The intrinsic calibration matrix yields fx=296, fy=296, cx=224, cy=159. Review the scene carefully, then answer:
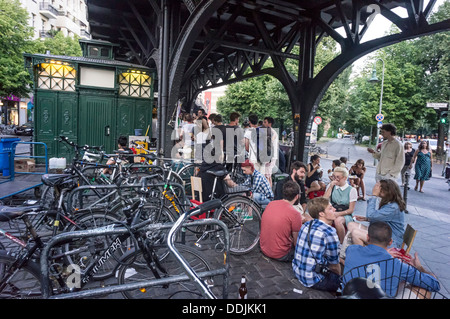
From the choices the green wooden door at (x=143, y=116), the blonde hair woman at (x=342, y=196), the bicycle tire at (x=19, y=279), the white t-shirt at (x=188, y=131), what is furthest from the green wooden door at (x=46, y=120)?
the blonde hair woman at (x=342, y=196)

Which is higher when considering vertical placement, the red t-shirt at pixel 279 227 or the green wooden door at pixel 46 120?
the green wooden door at pixel 46 120

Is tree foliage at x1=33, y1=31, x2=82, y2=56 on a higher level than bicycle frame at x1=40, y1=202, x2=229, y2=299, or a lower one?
higher

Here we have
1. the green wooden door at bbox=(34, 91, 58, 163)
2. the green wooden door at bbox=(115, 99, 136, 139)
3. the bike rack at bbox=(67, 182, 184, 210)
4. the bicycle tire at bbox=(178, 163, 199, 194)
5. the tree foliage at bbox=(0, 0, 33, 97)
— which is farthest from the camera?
the tree foliage at bbox=(0, 0, 33, 97)

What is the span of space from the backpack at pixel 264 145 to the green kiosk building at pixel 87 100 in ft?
21.1

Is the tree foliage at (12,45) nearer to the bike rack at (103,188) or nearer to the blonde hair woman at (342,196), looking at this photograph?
the bike rack at (103,188)

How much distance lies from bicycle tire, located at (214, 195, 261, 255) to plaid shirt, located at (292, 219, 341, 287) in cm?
119

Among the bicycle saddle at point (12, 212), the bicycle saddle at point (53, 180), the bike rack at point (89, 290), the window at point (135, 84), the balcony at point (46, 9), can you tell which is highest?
the balcony at point (46, 9)

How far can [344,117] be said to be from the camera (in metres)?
43.3

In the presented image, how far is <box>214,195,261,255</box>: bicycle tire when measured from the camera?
14.9ft

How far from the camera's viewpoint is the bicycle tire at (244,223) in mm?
4535

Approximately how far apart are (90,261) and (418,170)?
11.6 m

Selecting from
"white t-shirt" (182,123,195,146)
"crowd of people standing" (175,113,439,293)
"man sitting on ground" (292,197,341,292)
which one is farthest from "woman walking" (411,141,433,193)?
"man sitting on ground" (292,197,341,292)

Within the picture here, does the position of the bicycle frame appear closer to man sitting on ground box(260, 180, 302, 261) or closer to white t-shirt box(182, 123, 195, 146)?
man sitting on ground box(260, 180, 302, 261)

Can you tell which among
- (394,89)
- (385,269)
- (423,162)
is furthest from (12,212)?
(394,89)
